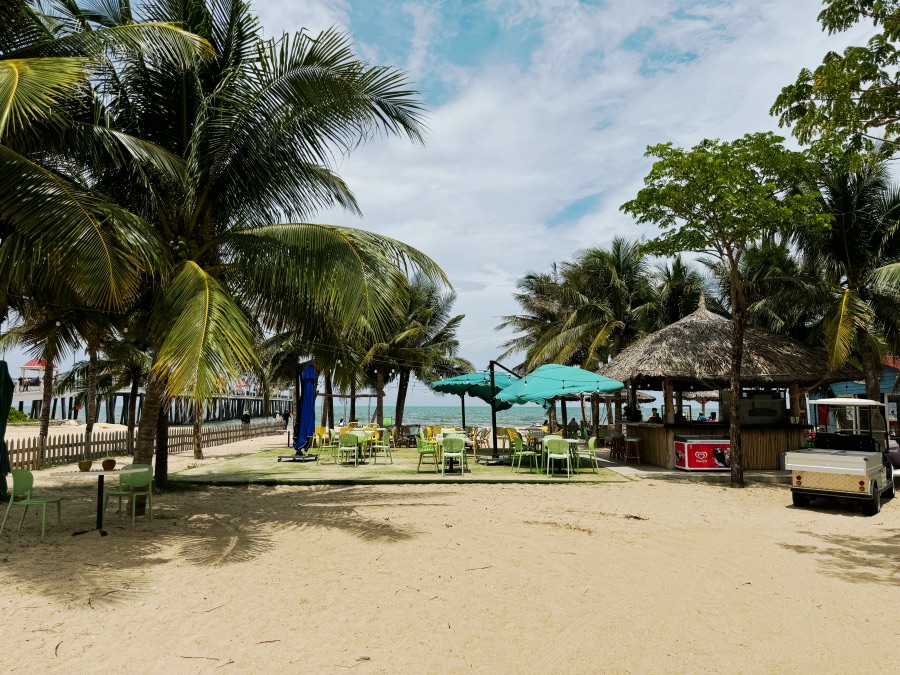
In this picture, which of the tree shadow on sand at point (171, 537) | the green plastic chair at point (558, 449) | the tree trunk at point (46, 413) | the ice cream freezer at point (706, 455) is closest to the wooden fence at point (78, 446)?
the tree trunk at point (46, 413)

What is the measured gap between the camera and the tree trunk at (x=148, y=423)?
27.2ft

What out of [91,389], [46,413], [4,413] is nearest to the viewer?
[4,413]

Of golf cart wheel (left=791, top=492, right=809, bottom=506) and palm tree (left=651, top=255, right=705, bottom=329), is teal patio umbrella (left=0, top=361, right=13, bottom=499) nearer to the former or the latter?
golf cart wheel (left=791, top=492, right=809, bottom=506)

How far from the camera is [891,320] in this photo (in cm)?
1441

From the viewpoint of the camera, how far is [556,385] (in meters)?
13.9

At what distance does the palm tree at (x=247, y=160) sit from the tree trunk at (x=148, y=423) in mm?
18

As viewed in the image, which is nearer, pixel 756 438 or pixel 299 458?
pixel 756 438

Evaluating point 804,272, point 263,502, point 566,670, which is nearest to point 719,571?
point 566,670

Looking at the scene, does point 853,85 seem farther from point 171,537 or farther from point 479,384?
point 479,384

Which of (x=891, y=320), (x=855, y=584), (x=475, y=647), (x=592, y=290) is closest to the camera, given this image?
(x=475, y=647)

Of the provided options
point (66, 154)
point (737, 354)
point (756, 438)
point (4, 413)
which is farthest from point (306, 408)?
point (756, 438)

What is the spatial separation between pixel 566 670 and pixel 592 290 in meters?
21.9

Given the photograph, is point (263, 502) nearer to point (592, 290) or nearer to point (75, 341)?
point (75, 341)

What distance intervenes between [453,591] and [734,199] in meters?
9.86
